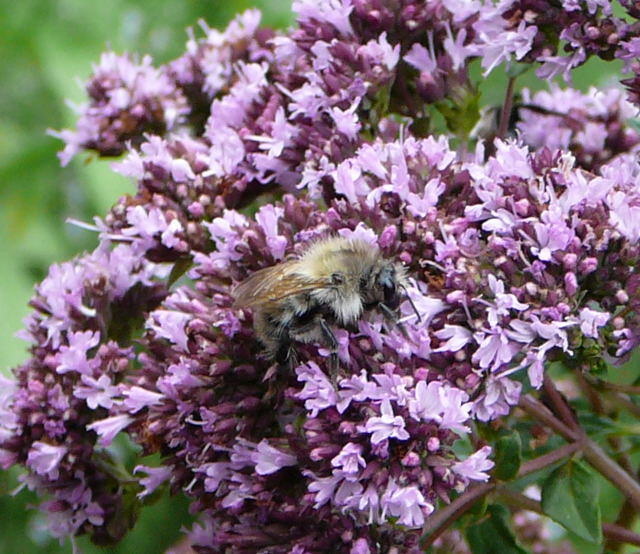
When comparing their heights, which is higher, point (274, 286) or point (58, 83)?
point (274, 286)

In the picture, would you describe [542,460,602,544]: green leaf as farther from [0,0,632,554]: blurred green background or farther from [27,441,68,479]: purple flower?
[0,0,632,554]: blurred green background

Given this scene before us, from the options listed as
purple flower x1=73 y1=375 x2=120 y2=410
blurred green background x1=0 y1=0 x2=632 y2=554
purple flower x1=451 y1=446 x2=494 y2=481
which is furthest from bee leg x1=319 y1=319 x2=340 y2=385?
blurred green background x1=0 y1=0 x2=632 y2=554

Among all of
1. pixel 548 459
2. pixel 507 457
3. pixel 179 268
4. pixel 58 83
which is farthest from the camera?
pixel 58 83

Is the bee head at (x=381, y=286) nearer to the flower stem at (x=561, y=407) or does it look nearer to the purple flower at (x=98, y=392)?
the flower stem at (x=561, y=407)

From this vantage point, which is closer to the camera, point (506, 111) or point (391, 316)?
point (391, 316)

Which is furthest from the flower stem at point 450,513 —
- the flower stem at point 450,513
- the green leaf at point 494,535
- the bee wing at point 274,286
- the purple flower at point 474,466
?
the bee wing at point 274,286

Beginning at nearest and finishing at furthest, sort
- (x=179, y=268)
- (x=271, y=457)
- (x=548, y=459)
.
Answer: (x=271, y=457), (x=548, y=459), (x=179, y=268)

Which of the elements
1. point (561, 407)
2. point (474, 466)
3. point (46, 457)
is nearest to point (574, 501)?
point (561, 407)

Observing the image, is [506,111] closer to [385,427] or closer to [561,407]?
[561,407]
